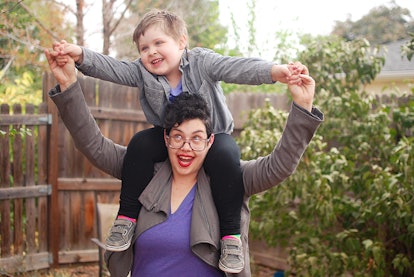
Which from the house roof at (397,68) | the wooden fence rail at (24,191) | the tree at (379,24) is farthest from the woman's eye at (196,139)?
the tree at (379,24)

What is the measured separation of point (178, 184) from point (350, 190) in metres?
2.68

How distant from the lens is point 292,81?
1.94 m

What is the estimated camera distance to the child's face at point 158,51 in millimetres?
2225

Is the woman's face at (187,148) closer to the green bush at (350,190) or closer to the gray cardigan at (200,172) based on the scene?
the gray cardigan at (200,172)

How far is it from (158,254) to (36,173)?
4.29m

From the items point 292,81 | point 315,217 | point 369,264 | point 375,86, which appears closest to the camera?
point 292,81

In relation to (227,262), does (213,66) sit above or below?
above

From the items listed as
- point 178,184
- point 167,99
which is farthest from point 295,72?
point 178,184

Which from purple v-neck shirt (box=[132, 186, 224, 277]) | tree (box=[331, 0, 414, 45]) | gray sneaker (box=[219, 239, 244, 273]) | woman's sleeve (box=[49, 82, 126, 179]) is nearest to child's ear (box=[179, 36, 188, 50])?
woman's sleeve (box=[49, 82, 126, 179])

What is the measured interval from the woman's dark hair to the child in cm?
6

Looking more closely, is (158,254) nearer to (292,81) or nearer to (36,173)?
(292,81)

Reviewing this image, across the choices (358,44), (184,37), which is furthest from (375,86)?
(184,37)

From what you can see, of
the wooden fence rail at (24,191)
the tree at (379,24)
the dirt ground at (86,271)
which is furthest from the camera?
the tree at (379,24)

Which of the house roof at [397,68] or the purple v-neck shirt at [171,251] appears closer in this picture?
the purple v-neck shirt at [171,251]
